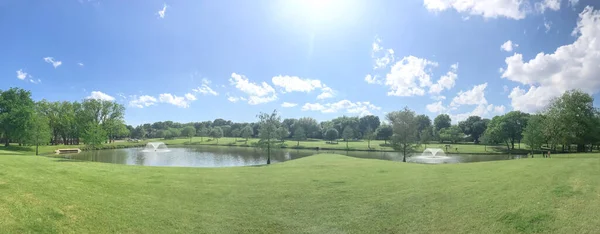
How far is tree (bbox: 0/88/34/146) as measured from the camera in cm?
5922

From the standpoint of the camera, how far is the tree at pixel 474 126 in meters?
130

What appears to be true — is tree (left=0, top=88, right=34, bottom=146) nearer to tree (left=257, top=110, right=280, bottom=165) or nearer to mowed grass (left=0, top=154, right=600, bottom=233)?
tree (left=257, top=110, right=280, bottom=165)

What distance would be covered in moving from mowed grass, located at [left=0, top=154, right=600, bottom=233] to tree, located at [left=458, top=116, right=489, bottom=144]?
127556 millimetres

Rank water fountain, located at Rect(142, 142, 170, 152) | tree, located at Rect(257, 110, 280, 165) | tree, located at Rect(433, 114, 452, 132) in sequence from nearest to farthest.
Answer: tree, located at Rect(257, 110, 280, 165) < water fountain, located at Rect(142, 142, 170, 152) < tree, located at Rect(433, 114, 452, 132)

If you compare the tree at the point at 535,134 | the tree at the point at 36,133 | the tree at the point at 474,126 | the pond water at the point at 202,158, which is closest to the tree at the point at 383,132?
the tree at the point at 474,126

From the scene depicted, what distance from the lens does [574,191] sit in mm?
12805

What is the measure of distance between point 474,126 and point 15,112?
151 m

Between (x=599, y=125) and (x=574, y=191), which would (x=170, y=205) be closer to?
(x=574, y=191)

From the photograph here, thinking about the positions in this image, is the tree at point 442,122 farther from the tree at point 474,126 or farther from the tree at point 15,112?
the tree at point 15,112

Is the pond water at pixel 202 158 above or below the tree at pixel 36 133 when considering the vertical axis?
below

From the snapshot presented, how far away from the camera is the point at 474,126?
430 ft

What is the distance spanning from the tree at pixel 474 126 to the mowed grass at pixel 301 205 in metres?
128

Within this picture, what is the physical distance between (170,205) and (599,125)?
277 feet

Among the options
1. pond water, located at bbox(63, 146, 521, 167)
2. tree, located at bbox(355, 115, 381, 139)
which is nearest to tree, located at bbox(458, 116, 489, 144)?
tree, located at bbox(355, 115, 381, 139)
